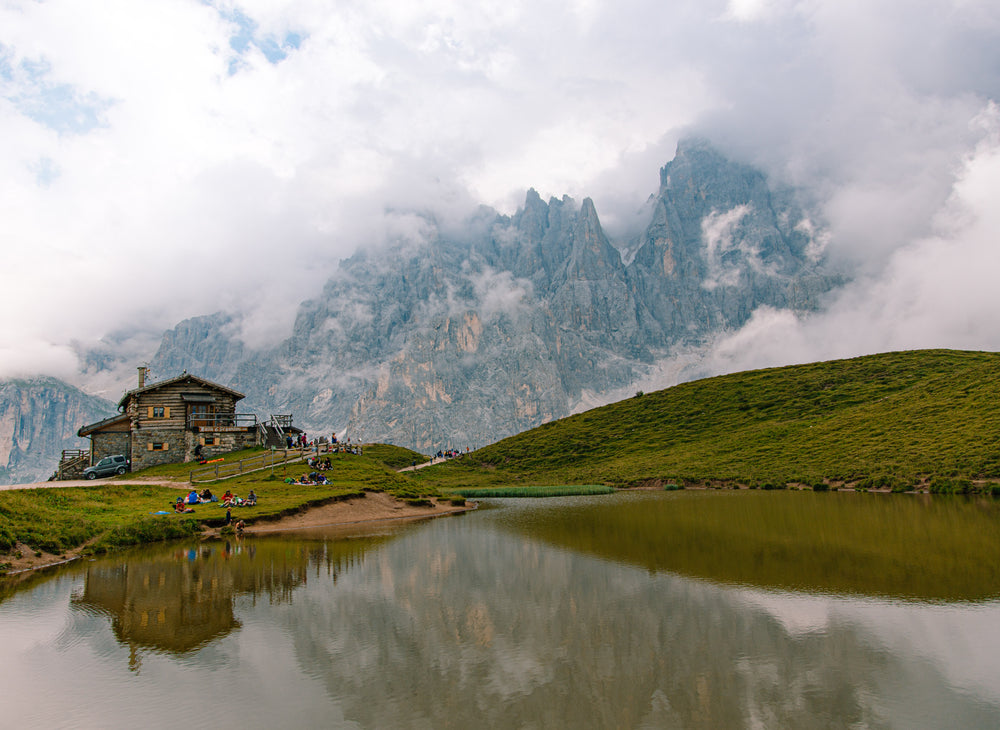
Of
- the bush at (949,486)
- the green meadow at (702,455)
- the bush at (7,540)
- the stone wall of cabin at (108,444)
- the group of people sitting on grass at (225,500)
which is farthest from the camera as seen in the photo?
the stone wall of cabin at (108,444)

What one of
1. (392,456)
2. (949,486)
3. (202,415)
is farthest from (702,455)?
(202,415)

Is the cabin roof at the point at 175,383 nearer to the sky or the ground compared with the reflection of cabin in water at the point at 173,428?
nearer to the sky

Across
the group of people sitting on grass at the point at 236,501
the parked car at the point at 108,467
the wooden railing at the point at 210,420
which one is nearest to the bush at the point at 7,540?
the group of people sitting on grass at the point at 236,501

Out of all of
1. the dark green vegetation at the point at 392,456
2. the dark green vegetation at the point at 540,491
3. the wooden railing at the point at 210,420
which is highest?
the wooden railing at the point at 210,420

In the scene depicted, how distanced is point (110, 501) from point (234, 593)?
25.0m

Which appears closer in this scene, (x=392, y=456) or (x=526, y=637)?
(x=526, y=637)

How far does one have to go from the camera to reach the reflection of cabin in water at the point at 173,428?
64500mm

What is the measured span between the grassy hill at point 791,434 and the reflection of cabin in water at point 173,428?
87.5 feet

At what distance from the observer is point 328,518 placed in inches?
1558

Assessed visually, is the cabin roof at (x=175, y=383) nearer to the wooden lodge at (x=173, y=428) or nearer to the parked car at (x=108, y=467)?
the wooden lodge at (x=173, y=428)

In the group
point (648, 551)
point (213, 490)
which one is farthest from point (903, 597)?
point (213, 490)

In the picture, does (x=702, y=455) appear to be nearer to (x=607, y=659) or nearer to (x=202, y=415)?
(x=202, y=415)

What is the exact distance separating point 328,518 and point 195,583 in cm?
1858

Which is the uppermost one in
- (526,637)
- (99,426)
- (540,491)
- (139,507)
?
(99,426)
